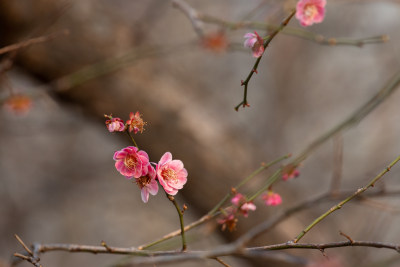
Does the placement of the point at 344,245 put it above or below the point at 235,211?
below

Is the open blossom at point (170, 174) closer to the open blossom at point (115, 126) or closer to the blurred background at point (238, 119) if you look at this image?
the open blossom at point (115, 126)

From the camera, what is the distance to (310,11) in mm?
756

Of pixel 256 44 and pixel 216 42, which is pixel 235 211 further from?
pixel 216 42

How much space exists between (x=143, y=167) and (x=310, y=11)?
0.41 m

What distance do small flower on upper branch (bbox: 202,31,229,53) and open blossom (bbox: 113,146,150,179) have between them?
102cm

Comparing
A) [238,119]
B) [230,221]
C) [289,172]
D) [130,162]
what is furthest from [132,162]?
[238,119]

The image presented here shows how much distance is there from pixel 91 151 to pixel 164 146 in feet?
4.87

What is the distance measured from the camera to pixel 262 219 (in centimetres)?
185

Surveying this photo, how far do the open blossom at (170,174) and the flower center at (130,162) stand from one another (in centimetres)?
3

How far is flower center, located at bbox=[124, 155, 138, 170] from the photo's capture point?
0.60 meters

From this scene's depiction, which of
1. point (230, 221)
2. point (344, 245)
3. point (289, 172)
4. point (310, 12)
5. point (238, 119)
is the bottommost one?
point (344, 245)

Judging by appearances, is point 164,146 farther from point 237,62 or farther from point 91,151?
point 237,62

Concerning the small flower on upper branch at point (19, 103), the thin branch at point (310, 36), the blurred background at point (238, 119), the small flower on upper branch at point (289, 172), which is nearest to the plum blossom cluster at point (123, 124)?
the small flower on upper branch at point (289, 172)

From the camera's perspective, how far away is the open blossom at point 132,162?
0.59 meters
